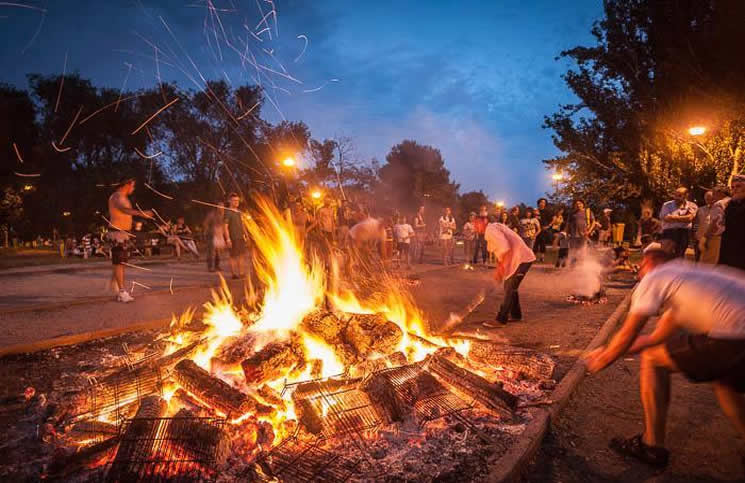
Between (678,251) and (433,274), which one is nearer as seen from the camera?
(678,251)

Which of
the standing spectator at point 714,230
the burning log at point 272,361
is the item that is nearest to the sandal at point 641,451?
the burning log at point 272,361

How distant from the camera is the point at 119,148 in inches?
1252

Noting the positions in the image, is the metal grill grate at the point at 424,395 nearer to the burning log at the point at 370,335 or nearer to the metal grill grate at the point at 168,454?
the burning log at the point at 370,335

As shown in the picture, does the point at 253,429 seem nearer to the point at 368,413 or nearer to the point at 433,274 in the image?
the point at 368,413

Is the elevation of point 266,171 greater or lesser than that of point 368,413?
greater

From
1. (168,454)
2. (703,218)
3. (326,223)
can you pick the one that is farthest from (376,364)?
(326,223)

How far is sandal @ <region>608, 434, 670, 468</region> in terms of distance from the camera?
9.71 ft

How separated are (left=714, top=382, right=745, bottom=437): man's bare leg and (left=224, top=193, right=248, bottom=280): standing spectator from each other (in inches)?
401

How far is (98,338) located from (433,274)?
903 centimetres

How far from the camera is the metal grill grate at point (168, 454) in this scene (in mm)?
2730

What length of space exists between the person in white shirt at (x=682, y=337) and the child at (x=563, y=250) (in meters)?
11.0

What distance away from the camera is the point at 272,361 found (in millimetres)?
4145

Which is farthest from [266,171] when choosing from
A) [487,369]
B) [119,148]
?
[487,369]

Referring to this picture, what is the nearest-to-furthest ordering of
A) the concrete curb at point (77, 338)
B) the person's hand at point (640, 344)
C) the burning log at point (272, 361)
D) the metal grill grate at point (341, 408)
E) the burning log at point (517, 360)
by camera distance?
the person's hand at point (640, 344) < the metal grill grate at point (341, 408) < the burning log at point (272, 361) < the burning log at point (517, 360) < the concrete curb at point (77, 338)
